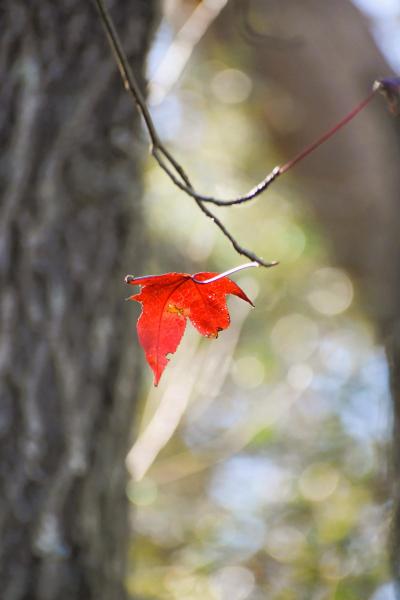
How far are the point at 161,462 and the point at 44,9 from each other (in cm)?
167

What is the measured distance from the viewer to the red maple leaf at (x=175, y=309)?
0.58 meters

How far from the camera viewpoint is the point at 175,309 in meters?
0.62

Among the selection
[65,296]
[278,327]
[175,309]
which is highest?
[175,309]

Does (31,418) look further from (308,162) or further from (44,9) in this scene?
(308,162)

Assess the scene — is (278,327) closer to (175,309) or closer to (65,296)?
(65,296)

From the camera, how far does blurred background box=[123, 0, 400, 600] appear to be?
2.21 metres

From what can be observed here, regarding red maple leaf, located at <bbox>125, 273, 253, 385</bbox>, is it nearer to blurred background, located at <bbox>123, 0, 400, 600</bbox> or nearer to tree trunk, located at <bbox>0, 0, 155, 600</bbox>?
tree trunk, located at <bbox>0, 0, 155, 600</bbox>

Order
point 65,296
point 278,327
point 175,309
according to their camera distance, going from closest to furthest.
Result: 1. point 175,309
2. point 65,296
3. point 278,327

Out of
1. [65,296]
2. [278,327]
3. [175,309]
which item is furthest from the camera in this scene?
[278,327]

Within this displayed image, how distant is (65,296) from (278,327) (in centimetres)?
191

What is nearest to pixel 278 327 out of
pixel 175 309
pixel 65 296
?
pixel 65 296

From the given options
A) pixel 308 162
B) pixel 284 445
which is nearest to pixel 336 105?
pixel 308 162

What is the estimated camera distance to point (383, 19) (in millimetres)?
2602

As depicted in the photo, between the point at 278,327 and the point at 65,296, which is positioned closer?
the point at 65,296
